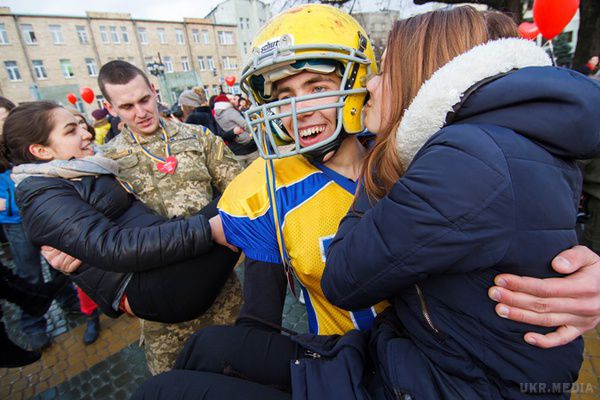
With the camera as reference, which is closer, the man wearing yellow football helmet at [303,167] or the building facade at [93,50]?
the man wearing yellow football helmet at [303,167]

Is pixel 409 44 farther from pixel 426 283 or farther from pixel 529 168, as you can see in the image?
pixel 426 283

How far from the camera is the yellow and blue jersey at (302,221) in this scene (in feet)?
4.01

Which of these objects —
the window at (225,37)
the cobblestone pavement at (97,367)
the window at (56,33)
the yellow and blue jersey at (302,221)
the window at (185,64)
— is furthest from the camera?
the window at (225,37)

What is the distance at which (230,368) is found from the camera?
1056mm

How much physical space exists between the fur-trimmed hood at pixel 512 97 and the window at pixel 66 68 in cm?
4092

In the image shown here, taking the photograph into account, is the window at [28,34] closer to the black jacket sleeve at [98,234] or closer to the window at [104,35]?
the window at [104,35]

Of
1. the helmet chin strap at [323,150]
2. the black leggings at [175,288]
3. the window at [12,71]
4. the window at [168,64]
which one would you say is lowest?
the black leggings at [175,288]

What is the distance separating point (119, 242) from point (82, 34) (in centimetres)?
4205

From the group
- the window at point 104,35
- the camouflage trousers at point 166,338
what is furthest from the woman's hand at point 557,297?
the window at point 104,35

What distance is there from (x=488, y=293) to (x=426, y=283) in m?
0.16

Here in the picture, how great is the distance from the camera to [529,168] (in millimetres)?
734

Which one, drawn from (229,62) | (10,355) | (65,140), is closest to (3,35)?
(229,62)

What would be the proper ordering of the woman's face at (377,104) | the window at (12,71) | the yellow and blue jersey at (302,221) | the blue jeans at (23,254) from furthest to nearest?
1. the window at (12,71)
2. the blue jeans at (23,254)
3. the yellow and blue jersey at (302,221)
4. the woman's face at (377,104)

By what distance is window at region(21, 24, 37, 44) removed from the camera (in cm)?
2884
